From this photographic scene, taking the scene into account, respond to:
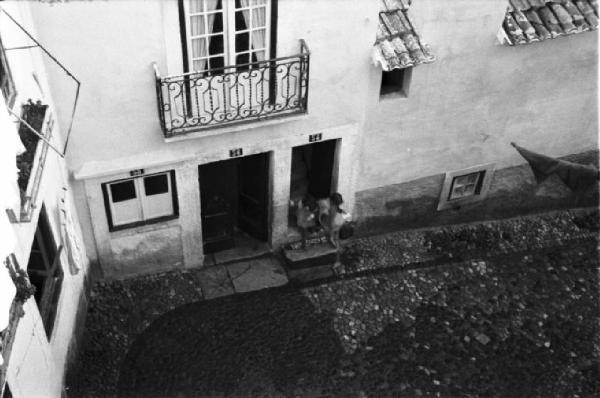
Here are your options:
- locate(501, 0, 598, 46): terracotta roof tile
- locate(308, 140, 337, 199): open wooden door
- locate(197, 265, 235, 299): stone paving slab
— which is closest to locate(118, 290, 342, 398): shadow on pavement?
locate(197, 265, 235, 299): stone paving slab

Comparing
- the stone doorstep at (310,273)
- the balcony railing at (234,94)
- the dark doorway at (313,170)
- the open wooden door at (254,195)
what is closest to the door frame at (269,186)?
the open wooden door at (254,195)

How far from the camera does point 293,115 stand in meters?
11.6

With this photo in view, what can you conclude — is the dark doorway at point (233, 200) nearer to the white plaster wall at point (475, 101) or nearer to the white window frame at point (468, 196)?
the white plaster wall at point (475, 101)

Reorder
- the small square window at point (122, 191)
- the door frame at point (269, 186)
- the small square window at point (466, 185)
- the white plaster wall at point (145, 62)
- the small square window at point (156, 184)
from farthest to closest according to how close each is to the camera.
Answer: the small square window at point (466, 185)
the door frame at point (269, 186)
the small square window at point (156, 184)
the small square window at point (122, 191)
the white plaster wall at point (145, 62)

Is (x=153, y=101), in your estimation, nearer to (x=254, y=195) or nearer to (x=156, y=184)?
(x=156, y=184)

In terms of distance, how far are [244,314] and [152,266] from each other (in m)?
2.07

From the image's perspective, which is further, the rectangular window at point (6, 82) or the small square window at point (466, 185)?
the small square window at point (466, 185)

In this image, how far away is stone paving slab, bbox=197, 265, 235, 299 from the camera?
1313cm

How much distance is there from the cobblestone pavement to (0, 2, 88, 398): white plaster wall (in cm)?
111

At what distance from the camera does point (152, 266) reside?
1323 centimetres

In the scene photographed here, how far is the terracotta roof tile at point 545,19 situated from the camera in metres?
12.2

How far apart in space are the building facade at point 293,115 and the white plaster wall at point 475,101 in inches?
1.1

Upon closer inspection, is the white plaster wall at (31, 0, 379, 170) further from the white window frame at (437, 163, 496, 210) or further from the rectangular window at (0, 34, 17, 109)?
the white window frame at (437, 163, 496, 210)

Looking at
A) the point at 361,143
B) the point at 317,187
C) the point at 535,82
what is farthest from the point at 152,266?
the point at 535,82
